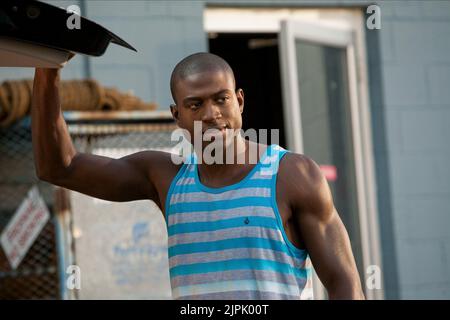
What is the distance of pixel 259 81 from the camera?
7500mm

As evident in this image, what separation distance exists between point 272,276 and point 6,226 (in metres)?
2.30

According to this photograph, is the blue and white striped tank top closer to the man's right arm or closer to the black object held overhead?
the man's right arm

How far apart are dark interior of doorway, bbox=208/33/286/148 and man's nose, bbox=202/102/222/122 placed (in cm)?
469

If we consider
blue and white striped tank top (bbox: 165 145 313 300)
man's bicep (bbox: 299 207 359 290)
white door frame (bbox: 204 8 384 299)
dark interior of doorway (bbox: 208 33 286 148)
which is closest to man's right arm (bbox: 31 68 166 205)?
blue and white striped tank top (bbox: 165 145 313 300)

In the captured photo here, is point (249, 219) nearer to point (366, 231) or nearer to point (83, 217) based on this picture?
point (83, 217)

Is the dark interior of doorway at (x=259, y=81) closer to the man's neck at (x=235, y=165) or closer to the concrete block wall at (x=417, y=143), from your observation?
the concrete block wall at (x=417, y=143)

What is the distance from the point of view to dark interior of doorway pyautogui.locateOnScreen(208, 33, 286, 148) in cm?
742

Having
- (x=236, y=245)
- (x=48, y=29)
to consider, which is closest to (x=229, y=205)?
(x=236, y=245)

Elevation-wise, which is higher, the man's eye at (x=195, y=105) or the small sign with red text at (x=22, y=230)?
→ the man's eye at (x=195, y=105)

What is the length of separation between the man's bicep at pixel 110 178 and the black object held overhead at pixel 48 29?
56 cm

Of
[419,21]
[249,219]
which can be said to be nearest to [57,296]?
[249,219]

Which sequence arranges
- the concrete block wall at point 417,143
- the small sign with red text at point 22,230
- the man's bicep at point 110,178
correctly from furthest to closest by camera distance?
1. the concrete block wall at point 417,143
2. the small sign with red text at point 22,230
3. the man's bicep at point 110,178

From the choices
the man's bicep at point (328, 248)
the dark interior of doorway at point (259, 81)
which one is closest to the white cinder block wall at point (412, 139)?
the dark interior of doorway at point (259, 81)

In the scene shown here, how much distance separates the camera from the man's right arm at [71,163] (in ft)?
8.97
